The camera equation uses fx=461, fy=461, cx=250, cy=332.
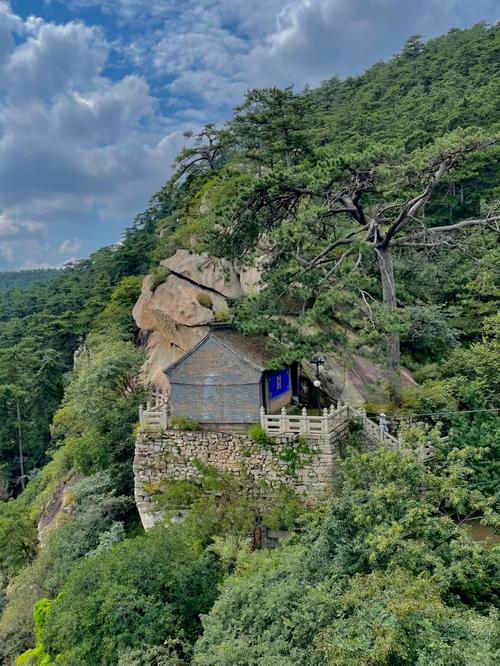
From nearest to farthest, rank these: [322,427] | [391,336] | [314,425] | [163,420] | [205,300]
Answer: [322,427] < [314,425] < [163,420] < [391,336] < [205,300]

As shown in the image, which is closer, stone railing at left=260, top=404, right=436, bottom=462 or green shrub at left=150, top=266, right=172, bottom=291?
stone railing at left=260, top=404, right=436, bottom=462

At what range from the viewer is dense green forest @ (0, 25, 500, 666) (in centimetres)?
887

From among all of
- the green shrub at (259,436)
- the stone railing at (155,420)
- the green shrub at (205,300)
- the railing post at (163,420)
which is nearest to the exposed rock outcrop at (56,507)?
the stone railing at (155,420)

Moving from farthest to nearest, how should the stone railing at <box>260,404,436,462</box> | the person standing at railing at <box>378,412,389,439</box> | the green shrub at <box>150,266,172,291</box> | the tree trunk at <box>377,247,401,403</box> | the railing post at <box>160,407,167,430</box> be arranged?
the green shrub at <box>150,266,172,291</box> → the tree trunk at <box>377,247,401,403</box> → the railing post at <box>160,407,167,430</box> → the person standing at railing at <box>378,412,389,439</box> → the stone railing at <box>260,404,436,462</box>

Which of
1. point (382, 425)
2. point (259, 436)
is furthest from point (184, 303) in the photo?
point (382, 425)

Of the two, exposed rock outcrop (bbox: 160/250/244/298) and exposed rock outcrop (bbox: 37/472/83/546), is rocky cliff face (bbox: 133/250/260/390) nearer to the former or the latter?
exposed rock outcrop (bbox: 160/250/244/298)

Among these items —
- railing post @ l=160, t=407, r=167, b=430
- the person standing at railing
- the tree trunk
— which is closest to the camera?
the person standing at railing

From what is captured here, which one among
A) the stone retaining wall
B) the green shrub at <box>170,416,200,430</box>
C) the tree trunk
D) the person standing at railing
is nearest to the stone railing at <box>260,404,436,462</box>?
the person standing at railing

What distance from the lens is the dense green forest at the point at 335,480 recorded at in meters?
8.87

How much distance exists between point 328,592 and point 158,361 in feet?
57.3

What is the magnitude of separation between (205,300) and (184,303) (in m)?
1.11

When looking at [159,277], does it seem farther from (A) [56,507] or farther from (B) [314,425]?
(B) [314,425]

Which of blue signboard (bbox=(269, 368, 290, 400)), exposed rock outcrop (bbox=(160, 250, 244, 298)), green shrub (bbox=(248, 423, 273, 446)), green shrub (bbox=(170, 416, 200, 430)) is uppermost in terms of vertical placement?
exposed rock outcrop (bbox=(160, 250, 244, 298))

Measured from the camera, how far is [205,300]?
77.2 ft
